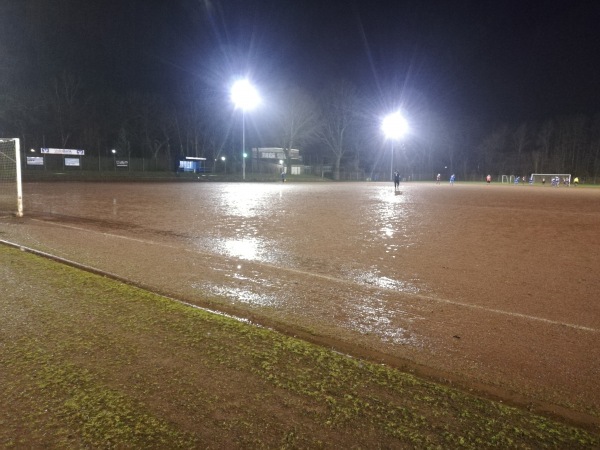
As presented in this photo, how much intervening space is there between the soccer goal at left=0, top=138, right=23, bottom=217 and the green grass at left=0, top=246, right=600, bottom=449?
461 inches

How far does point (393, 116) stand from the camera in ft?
185

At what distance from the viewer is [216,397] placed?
298 centimetres

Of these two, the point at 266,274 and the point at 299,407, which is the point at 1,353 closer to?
the point at 299,407

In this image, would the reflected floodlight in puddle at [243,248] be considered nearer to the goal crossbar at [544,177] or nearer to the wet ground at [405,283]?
the wet ground at [405,283]

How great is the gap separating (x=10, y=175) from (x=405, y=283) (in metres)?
30.5

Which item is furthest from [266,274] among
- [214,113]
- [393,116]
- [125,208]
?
[214,113]

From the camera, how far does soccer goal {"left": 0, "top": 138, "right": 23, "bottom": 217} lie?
13.9m

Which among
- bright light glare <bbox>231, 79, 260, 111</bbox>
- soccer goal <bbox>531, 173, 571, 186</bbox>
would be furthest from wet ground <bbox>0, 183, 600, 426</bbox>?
soccer goal <bbox>531, 173, 571, 186</bbox>

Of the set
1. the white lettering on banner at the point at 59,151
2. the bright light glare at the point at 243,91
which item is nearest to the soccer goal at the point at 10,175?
the bright light glare at the point at 243,91

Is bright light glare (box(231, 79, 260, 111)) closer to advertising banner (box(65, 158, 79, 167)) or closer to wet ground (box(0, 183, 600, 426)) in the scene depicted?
advertising banner (box(65, 158, 79, 167))

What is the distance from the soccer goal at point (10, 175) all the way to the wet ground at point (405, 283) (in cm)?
168

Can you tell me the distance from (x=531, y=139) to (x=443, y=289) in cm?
9291

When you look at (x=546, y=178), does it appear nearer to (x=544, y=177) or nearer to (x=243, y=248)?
(x=544, y=177)

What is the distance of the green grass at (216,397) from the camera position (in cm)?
258
